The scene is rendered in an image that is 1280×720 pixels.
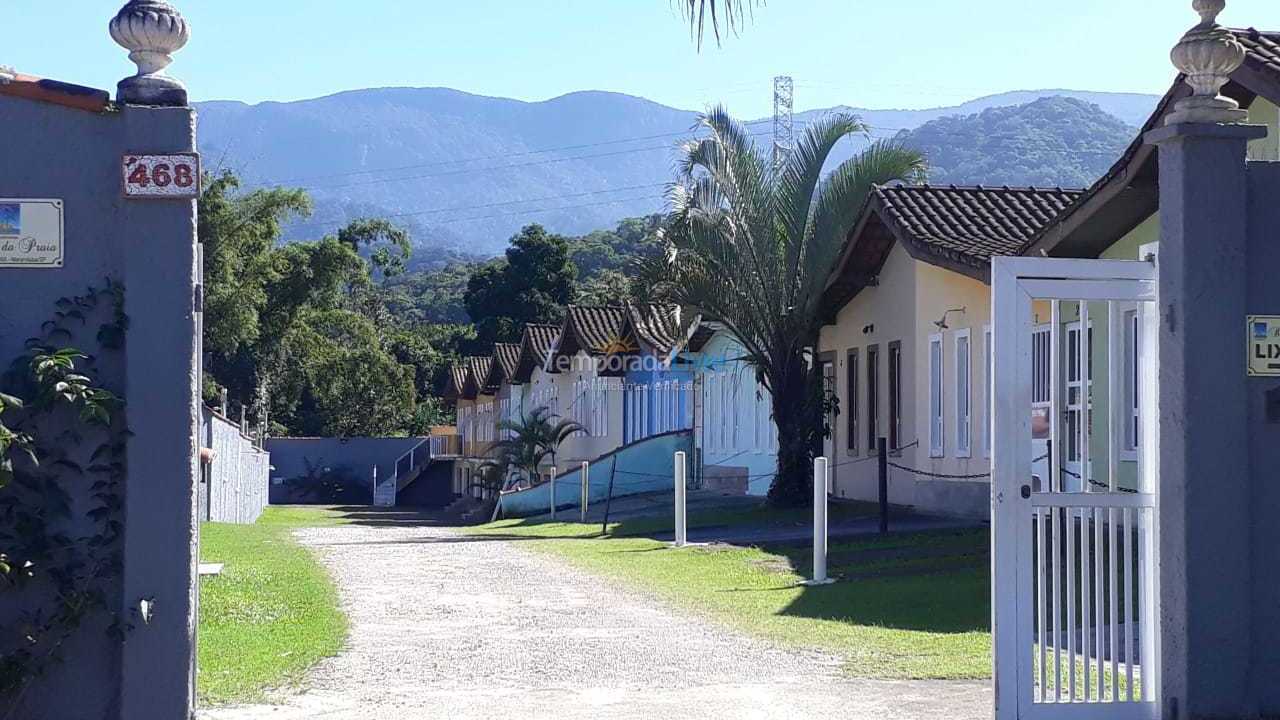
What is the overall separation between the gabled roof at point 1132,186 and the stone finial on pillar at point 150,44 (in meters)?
9.43

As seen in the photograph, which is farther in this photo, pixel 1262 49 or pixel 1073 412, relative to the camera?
pixel 1073 412

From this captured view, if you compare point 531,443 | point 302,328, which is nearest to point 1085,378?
point 531,443

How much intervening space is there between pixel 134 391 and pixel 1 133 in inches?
57.0

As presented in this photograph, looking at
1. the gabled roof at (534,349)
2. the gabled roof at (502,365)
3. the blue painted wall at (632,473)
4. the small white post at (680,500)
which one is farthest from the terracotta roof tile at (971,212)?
the gabled roof at (502,365)

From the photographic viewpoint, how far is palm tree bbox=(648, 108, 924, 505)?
1025 inches

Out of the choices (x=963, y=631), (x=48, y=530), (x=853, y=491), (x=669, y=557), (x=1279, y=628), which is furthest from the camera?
(x=853, y=491)

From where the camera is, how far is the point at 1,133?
8383 mm

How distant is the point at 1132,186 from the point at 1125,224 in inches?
54.8

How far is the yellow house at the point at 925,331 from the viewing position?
75.9ft

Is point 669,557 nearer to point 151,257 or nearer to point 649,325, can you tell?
point 151,257

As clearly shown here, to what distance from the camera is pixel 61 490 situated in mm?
8258

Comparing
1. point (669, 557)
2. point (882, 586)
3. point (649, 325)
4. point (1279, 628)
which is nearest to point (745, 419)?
point (649, 325)

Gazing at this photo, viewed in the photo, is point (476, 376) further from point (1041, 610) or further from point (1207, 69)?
point (1207, 69)

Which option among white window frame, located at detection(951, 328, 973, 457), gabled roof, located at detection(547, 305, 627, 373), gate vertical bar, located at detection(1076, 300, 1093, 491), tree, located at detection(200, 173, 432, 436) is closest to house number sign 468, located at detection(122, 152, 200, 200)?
gate vertical bar, located at detection(1076, 300, 1093, 491)
